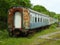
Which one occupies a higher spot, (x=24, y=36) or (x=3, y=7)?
(x=3, y=7)

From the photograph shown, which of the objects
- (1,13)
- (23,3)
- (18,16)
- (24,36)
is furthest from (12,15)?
(23,3)

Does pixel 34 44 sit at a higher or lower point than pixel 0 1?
lower

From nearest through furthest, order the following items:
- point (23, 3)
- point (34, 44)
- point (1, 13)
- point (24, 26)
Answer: point (34, 44) → point (24, 26) → point (1, 13) → point (23, 3)

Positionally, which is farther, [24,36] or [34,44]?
[24,36]

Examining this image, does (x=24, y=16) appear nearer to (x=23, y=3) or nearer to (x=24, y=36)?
(x=24, y=36)

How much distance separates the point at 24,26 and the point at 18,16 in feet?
3.23

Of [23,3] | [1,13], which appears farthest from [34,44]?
[23,3]

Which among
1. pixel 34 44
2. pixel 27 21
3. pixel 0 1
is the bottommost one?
pixel 34 44

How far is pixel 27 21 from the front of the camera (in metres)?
22.3

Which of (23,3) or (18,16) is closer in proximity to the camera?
(18,16)

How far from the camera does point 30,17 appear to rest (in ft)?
76.2

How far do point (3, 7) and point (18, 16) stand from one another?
20.3 feet

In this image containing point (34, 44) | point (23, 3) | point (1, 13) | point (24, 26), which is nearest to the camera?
point (34, 44)

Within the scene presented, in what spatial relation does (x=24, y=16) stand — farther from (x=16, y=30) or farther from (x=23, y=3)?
(x=23, y=3)
